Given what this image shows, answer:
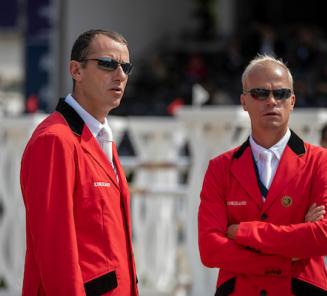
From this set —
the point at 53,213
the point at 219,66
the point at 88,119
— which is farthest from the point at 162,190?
the point at 219,66

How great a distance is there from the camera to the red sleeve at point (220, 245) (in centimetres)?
346

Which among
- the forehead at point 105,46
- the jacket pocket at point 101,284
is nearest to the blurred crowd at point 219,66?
the forehead at point 105,46

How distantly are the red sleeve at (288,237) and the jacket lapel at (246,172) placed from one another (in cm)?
11

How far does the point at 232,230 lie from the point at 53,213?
763 mm

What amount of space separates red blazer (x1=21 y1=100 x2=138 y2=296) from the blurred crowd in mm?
13864

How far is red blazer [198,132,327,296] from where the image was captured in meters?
3.43

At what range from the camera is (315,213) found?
3.47 metres

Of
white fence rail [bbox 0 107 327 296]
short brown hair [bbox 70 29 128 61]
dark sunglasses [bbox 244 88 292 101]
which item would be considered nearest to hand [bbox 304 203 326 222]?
dark sunglasses [bbox 244 88 292 101]

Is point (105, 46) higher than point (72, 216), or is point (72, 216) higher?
point (105, 46)

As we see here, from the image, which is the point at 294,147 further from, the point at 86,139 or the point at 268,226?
the point at 86,139

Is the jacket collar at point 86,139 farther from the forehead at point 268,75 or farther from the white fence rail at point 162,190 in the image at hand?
the white fence rail at point 162,190

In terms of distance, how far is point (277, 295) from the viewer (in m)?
3.42

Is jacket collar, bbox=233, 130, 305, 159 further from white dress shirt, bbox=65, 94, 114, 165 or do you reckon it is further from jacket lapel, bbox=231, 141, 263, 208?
white dress shirt, bbox=65, 94, 114, 165

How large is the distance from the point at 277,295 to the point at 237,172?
1.64 feet
